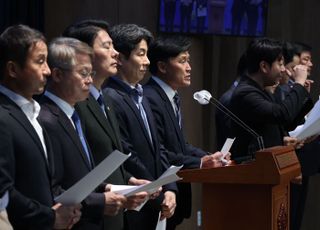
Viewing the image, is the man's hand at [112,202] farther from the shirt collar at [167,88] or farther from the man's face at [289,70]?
the man's face at [289,70]

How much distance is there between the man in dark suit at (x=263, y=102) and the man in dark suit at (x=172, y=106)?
31 centimetres

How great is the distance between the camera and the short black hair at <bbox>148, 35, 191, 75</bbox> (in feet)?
15.0

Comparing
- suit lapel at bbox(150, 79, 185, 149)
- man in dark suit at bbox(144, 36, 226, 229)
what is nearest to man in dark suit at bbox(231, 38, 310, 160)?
man in dark suit at bbox(144, 36, 226, 229)

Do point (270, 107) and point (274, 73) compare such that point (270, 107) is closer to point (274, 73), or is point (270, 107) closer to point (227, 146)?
point (274, 73)

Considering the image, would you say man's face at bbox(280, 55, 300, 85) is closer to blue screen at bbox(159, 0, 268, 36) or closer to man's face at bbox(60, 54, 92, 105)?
blue screen at bbox(159, 0, 268, 36)

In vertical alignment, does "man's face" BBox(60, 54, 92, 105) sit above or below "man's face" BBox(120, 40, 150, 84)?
above

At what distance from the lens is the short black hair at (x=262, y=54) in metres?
4.91

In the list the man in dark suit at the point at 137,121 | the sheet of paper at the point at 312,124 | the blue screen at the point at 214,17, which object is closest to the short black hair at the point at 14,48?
the man in dark suit at the point at 137,121

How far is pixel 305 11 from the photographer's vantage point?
7.29 metres

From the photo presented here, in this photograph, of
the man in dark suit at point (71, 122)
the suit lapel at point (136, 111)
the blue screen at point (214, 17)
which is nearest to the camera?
the man in dark suit at point (71, 122)

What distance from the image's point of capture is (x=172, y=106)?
4484 millimetres

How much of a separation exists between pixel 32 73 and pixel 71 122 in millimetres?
395

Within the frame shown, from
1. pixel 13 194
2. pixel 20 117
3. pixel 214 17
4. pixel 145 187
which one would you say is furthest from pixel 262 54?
pixel 13 194

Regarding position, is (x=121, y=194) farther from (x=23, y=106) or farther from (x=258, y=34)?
(x=258, y=34)
